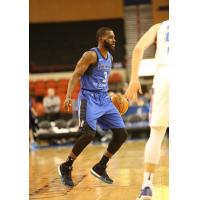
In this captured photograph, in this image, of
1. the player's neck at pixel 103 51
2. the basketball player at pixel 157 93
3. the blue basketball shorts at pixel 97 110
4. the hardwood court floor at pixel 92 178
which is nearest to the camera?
the basketball player at pixel 157 93

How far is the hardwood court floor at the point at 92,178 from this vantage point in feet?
17.5

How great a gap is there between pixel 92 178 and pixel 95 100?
1.37m

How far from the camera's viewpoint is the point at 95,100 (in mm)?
5645

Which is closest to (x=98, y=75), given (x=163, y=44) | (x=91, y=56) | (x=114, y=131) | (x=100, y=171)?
(x=91, y=56)

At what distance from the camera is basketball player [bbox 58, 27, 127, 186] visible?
5.49 m

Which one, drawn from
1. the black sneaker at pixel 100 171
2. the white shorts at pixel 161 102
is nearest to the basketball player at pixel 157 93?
the white shorts at pixel 161 102

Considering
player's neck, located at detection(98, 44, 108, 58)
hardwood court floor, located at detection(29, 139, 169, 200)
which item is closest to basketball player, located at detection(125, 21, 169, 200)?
hardwood court floor, located at detection(29, 139, 169, 200)

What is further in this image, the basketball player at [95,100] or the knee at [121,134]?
the knee at [121,134]

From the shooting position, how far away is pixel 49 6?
1584cm

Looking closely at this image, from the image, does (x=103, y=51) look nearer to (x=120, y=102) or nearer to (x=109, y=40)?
(x=109, y=40)

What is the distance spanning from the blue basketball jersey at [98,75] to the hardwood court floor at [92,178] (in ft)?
3.42

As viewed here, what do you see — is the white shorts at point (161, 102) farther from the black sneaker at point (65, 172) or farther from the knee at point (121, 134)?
the black sneaker at point (65, 172)
